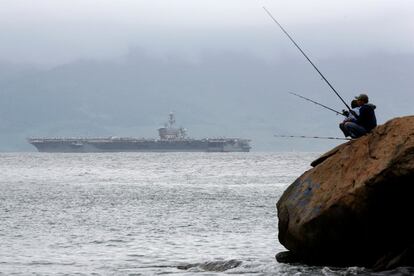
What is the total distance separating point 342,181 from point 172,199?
37.2 meters

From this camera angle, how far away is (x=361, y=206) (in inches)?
697

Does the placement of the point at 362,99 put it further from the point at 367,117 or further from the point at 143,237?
the point at 143,237

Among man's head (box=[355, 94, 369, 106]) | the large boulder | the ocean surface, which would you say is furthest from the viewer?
the ocean surface

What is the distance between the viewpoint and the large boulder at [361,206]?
17562mm

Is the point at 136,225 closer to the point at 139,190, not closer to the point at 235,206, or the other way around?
the point at 235,206

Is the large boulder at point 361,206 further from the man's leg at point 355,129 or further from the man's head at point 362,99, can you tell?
the man's head at point 362,99

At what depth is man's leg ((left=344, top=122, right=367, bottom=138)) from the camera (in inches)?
794

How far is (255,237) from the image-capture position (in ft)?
98.8

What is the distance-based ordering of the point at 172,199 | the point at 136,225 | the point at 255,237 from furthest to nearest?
the point at 172,199 < the point at 136,225 < the point at 255,237

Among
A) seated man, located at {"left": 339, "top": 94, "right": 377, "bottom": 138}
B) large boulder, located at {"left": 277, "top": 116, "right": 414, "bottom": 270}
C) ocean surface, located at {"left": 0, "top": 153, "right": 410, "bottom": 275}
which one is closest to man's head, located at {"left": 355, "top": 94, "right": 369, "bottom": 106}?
seated man, located at {"left": 339, "top": 94, "right": 377, "bottom": 138}

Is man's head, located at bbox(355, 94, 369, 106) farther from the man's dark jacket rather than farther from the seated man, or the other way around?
the man's dark jacket

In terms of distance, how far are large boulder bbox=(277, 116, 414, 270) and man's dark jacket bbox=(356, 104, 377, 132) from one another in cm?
86

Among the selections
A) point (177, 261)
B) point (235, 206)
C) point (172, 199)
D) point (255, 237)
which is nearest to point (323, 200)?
point (177, 261)

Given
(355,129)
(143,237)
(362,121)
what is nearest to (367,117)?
(362,121)
